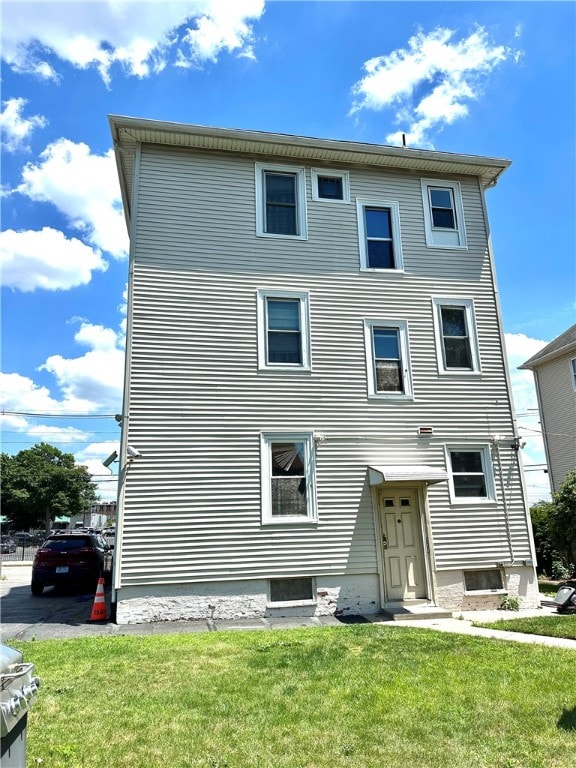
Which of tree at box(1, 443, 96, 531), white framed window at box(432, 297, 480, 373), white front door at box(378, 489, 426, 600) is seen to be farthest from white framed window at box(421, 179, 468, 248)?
tree at box(1, 443, 96, 531)

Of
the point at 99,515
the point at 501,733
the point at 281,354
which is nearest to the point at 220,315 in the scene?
the point at 281,354

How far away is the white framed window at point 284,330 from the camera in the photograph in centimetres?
1082

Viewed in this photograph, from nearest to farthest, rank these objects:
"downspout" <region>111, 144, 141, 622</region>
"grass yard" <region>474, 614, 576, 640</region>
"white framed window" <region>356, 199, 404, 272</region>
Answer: "grass yard" <region>474, 614, 576, 640</region> < "downspout" <region>111, 144, 141, 622</region> < "white framed window" <region>356, 199, 404, 272</region>

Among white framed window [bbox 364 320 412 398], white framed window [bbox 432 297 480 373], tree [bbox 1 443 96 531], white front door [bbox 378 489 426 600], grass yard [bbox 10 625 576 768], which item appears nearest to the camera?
grass yard [bbox 10 625 576 768]

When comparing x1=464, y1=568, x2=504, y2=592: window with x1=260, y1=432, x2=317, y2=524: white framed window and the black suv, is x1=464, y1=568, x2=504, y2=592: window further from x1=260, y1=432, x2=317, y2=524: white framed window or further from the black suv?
the black suv

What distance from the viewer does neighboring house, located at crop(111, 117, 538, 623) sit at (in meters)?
9.68

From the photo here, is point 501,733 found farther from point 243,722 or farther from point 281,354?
point 281,354

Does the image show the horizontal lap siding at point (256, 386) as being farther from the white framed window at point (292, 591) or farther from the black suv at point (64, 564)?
the black suv at point (64, 564)

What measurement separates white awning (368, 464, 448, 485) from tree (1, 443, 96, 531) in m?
43.2

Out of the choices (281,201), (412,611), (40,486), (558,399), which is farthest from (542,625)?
(40,486)

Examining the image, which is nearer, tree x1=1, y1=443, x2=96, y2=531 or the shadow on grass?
the shadow on grass

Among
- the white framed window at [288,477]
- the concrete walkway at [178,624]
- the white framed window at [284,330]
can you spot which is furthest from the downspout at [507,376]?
the white framed window at [284,330]

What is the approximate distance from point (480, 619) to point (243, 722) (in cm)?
672

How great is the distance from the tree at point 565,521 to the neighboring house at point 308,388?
4.20 metres
